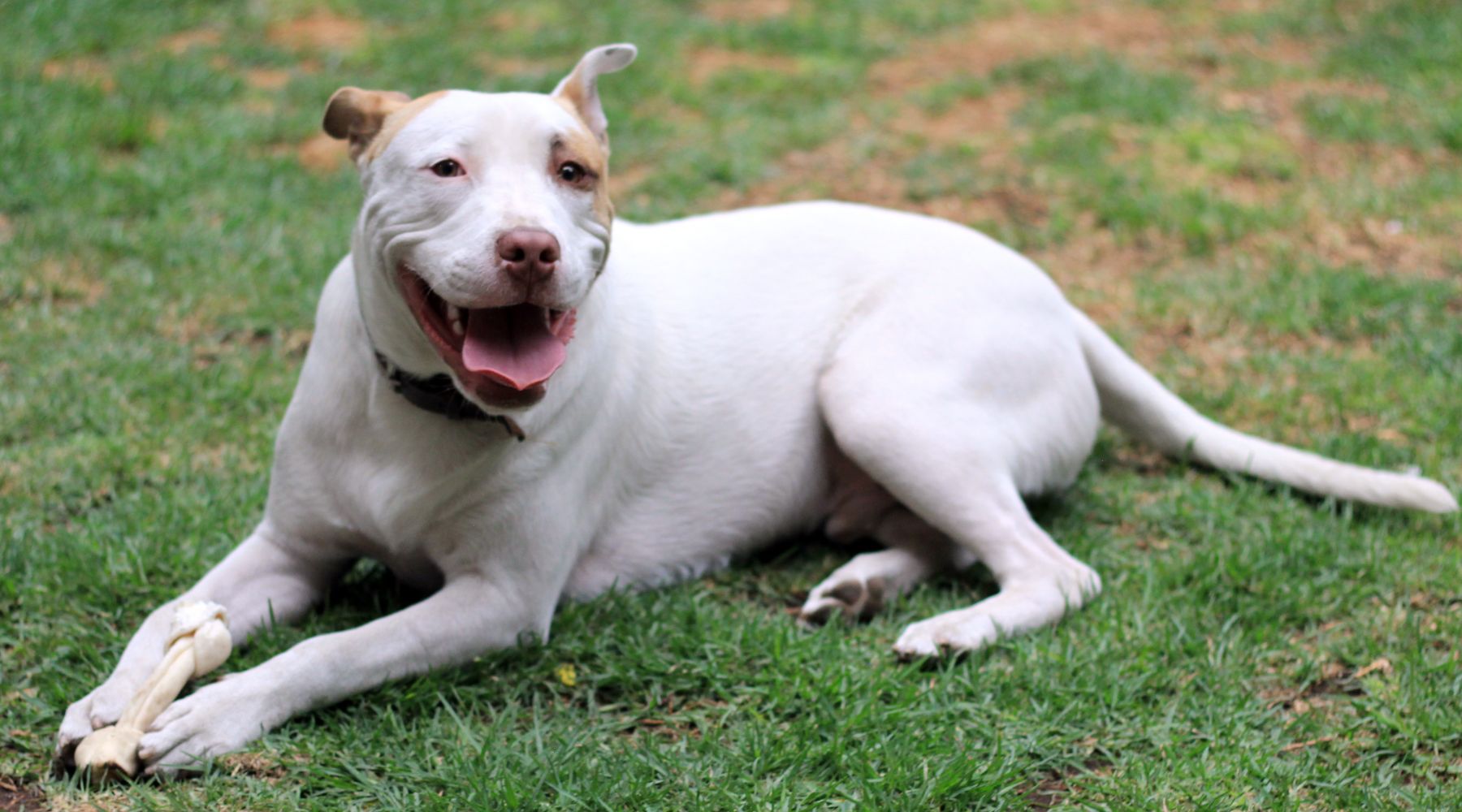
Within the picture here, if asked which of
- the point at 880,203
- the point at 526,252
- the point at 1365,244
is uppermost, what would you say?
the point at 526,252

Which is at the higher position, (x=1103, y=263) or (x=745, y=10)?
(x=745, y=10)

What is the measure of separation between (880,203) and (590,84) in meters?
3.42

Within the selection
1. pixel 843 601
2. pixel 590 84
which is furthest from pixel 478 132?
pixel 843 601

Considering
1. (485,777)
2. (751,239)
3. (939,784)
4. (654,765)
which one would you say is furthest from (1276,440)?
(485,777)

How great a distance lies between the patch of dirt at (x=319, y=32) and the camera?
26.5ft

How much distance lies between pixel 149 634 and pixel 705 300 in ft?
5.71

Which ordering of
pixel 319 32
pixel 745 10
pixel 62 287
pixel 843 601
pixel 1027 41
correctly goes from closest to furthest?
pixel 843 601 < pixel 62 287 < pixel 319 32 < pixel 1027 41 < pixel 745 10

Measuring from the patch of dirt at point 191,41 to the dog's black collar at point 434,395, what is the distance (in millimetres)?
5175

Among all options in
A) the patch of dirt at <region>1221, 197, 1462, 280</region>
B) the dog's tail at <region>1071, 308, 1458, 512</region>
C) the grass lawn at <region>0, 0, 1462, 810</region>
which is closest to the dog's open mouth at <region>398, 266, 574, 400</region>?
the grass lawn at <region>0, 0, 1462, 810</region>

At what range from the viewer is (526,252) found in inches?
119

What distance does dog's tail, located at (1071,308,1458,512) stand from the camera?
14.8ft

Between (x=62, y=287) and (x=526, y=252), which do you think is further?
(x=62, y=287)

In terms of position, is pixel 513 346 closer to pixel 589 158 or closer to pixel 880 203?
pixel 589 158

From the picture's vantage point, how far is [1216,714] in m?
3.52
